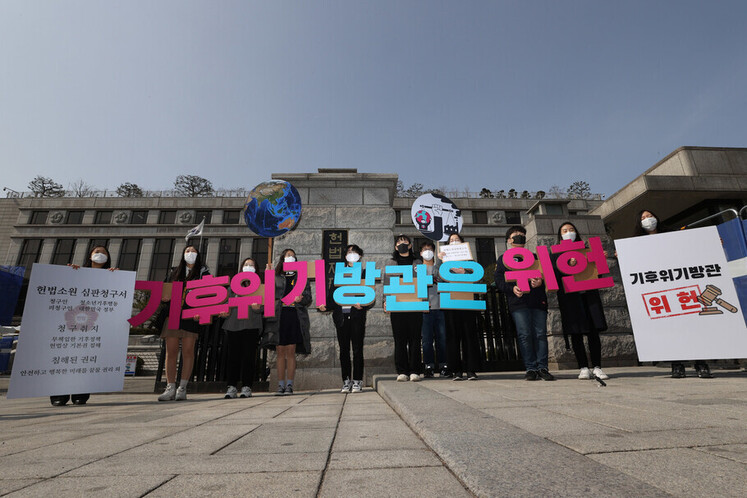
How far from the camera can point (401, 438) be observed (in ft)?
5.94

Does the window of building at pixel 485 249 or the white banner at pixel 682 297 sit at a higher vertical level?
the window of building at pixel 485 249

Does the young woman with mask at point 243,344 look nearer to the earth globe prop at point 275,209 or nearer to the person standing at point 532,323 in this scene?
the earth globe prop at point 275,209

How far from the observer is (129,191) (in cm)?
4444

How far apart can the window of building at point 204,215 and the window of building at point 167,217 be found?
2.66 meters

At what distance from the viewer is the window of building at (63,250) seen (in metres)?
41.4

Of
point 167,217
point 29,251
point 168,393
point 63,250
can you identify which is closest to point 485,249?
point 167,217

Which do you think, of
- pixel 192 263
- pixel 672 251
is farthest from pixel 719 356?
pixel 192 263

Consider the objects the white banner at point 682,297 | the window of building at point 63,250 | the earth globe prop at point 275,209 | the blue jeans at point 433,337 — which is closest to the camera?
the white banner at point 682,297

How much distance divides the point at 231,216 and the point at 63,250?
751 inches

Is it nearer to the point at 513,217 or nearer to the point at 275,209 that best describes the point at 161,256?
the point at 275,209

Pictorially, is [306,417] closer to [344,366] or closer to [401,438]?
[401,438]

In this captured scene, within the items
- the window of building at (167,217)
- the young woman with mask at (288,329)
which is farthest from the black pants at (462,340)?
the window of building at (167,217)

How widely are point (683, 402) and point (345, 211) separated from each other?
5.99 metres

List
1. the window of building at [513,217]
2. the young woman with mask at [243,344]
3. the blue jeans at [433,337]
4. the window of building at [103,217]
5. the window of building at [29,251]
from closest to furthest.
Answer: the young woman with mask at [243,344]
the blue jeans at [433,337]
the window of building at [29,251]
the window of building at [103,217]
the window of building at [513,217]
